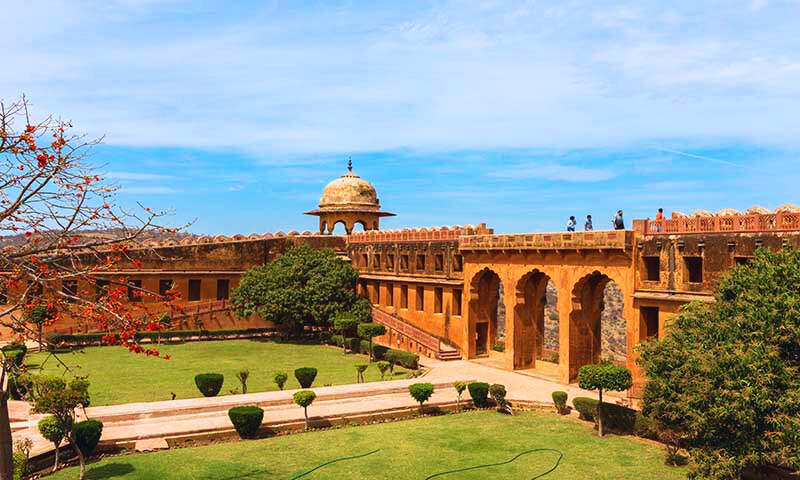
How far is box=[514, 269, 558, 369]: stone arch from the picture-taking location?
30.0 metres

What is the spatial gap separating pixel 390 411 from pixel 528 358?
1075cm

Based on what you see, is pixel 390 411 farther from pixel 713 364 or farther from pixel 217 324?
pixel 217 324

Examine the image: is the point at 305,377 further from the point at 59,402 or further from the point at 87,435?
the point at 59,402

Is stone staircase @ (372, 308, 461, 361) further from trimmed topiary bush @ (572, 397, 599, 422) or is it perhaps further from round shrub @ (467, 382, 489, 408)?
trimmed topiary bush @ (572, 397, 599, 422)

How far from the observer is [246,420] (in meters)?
18.8

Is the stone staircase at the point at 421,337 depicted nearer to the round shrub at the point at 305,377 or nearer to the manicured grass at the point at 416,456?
the round shrub at the point at 305,377

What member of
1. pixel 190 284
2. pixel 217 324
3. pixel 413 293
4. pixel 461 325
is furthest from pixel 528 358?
pixel 190 284

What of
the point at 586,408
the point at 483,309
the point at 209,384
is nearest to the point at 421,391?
the point at 586,408

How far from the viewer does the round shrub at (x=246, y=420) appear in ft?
61.6

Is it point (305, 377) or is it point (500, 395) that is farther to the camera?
point (305, 377)

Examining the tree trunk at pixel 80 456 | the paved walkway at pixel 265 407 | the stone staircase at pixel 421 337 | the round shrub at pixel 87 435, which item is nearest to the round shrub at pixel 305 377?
the paved walkway at pixel 265 407

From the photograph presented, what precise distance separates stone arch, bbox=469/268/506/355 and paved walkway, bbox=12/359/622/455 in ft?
18.9

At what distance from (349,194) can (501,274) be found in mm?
19134

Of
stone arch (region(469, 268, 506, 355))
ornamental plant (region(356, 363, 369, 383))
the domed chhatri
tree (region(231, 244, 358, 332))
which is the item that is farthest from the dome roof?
ornamental plant (region(356, 363, 369, 383))
